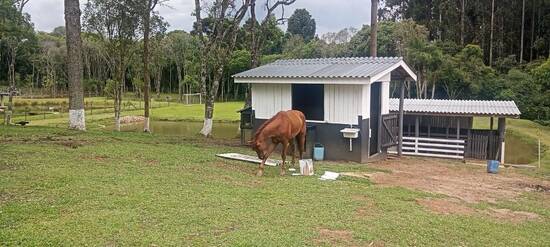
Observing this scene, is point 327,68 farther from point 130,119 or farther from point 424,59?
point 130,119

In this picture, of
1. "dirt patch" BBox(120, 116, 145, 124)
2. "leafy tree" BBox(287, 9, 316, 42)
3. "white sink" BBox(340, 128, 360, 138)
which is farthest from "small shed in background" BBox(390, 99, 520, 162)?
"leafy tree" BBox(287, 9, 316, 42)

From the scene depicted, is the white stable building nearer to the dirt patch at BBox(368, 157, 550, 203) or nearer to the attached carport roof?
the attached carport roof

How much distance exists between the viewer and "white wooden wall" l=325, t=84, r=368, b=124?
12648mm

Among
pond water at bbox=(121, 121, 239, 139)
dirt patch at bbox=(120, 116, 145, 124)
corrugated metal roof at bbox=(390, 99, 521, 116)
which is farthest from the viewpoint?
dirt patch at bbox=(120, 116, 145, 124)

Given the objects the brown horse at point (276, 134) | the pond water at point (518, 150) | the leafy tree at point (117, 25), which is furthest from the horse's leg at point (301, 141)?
the leafy tree at point (117, 25)

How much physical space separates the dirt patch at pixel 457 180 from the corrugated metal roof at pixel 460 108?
2755mm

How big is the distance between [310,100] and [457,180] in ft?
16.9

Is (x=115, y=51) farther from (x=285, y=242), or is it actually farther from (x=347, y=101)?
(x=285, y=242)

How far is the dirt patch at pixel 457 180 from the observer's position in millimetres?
9188

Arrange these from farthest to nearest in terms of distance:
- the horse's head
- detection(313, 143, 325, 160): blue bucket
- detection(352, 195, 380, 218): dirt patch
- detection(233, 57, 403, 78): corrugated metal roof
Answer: detection(313, 143, 325, 160): blue bucket < detection(233, 57, 403, 78): corrugated metal roof < the horse's head < detection(352, 195, 380, 218): dirt patch

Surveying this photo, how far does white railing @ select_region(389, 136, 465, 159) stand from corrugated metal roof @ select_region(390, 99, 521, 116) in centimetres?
109

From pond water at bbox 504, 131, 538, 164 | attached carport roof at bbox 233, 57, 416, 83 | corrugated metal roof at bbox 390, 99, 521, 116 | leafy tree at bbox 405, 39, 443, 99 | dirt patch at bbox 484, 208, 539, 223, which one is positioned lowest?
pond water at bbox 504, 131, 538, 164

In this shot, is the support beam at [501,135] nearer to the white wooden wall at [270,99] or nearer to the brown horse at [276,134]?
the white wooden wall at [270,99]

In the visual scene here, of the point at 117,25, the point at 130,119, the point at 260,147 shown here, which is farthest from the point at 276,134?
the point at 130,119
